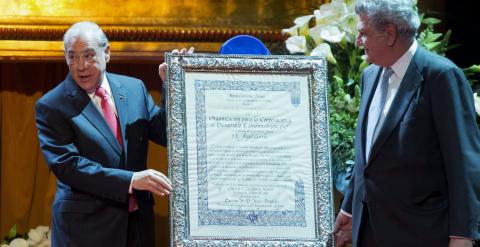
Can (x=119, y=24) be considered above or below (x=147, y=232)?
above

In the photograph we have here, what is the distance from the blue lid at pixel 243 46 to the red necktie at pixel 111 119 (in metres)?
0.45

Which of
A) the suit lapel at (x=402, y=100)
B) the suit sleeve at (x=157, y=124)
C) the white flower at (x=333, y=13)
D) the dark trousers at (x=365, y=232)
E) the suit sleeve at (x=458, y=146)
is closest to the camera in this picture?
the suit sleeve at (x=458, y=146)

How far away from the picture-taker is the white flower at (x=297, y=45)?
3385mm

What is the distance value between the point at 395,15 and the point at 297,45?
84 centimetres

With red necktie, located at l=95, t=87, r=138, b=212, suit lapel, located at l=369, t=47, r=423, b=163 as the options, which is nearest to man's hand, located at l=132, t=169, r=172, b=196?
red necktie, located at l=95, t=87, r=138, b=212

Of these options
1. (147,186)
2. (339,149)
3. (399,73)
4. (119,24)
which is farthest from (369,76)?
(119,24)

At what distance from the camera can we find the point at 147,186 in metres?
2.83

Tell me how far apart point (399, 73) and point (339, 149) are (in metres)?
0.61

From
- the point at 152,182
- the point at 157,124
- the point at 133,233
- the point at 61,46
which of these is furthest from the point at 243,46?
the point at 61,46

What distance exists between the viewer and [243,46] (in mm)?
3174

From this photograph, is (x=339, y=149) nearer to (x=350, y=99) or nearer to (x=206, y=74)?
(x=350, y=99)

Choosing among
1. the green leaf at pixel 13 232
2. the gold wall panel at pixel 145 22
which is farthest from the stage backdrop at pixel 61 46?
the green leaf at pixel 13 232

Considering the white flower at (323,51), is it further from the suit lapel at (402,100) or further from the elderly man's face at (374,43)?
the suit lapel at (402,100)

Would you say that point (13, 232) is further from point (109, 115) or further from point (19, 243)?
point (109, 115)
